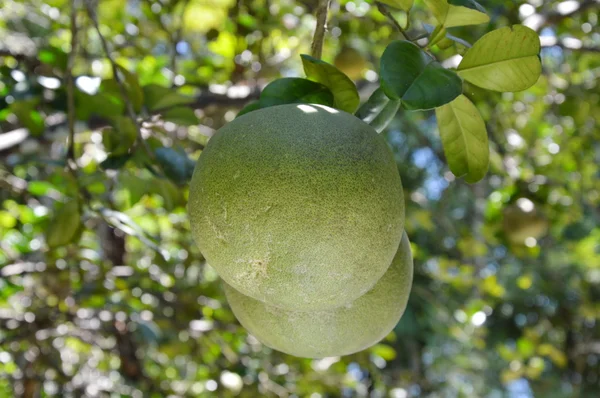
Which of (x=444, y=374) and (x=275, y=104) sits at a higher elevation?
(x=275, y=104)

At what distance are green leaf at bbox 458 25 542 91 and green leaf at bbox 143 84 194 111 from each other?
0.80 metres

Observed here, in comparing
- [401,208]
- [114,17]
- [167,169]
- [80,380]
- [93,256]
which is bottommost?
[80,380]

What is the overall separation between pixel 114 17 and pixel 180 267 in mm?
1341

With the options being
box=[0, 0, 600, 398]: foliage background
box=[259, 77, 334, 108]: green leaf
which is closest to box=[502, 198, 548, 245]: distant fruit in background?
box=[0, 0, 600, 398]: foliage background

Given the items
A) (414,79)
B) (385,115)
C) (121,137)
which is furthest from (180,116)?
(414,79)

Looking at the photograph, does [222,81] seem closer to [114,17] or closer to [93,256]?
[114,17]

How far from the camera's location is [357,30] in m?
3.18

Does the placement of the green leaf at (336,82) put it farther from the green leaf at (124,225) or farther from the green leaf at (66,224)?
the green leaf at (66,224)

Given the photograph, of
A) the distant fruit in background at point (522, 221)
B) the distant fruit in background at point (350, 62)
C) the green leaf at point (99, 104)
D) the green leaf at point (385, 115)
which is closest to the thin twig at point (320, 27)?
the green leaf at point (385, 115)

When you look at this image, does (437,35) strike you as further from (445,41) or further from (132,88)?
(132,88)

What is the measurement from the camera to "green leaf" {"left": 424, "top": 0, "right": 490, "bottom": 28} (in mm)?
1016

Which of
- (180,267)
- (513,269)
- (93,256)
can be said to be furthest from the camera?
(513,269)

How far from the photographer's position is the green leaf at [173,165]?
56.7 inches

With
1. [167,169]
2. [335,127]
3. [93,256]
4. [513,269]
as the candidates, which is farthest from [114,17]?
[513,269]
